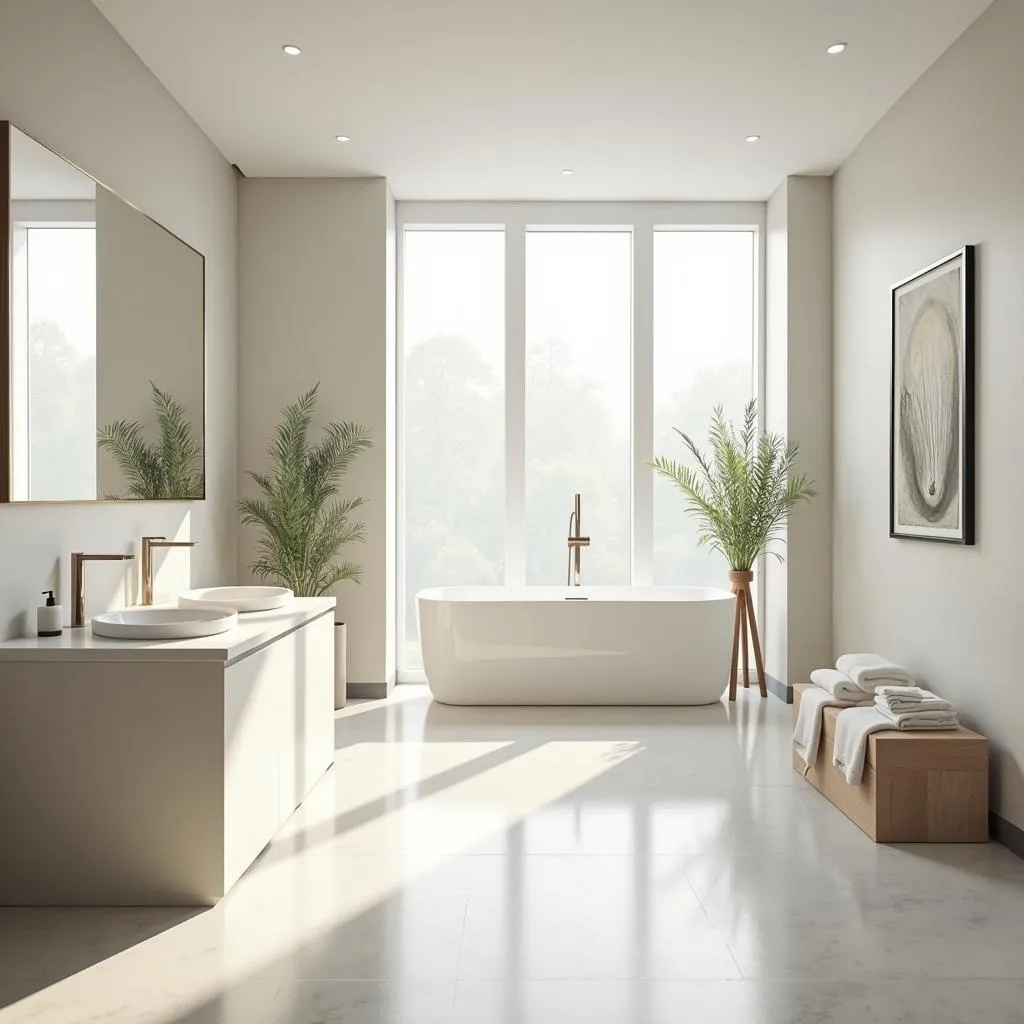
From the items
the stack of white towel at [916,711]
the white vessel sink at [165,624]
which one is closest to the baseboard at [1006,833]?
the stack of white towel at [916,711]

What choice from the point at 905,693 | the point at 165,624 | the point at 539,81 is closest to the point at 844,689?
the point at 905,693

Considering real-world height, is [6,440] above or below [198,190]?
below

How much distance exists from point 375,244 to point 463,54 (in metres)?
1.72

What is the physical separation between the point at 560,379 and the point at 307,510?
6.11 feet

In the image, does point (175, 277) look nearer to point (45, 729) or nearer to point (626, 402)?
point (45, 729)

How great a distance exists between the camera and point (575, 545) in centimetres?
588

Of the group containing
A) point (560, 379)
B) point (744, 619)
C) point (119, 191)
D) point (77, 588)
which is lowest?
point (744, 619)

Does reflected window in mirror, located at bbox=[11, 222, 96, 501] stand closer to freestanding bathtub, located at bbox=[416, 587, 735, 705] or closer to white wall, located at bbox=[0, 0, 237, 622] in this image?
white wall, located at bbox=[0, 0, 237, 622]

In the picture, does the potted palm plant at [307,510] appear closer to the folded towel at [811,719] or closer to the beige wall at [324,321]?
the beige wall at [324,321]

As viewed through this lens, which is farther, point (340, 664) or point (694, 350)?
point (694, 350)

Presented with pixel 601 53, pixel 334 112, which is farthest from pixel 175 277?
pixel 601 53

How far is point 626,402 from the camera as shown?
6.13 meters

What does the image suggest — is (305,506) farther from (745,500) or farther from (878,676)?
(878,676)

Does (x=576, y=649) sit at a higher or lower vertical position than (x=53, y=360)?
lower
